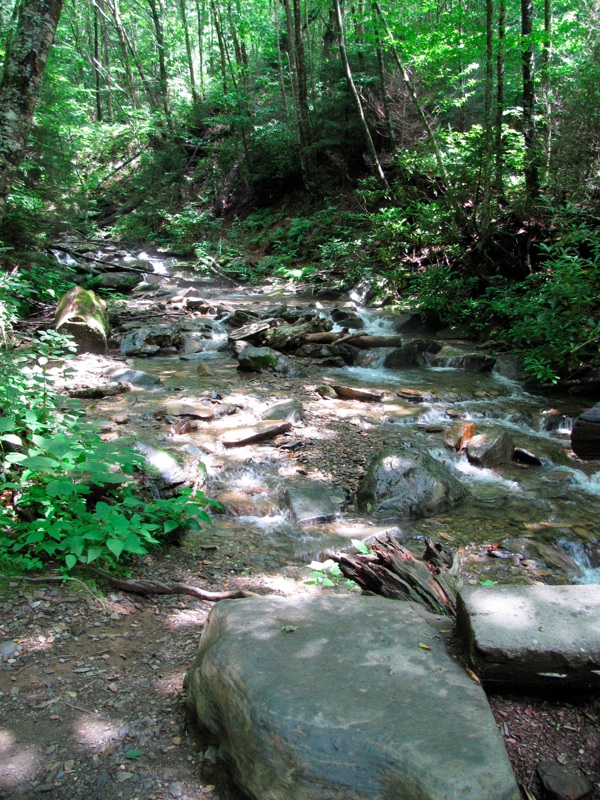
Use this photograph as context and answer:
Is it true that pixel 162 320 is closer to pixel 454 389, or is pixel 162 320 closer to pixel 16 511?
pixel 454 389

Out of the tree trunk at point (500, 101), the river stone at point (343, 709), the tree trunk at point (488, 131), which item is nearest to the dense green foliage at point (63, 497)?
the river stone at point (343, 709)

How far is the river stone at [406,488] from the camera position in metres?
4.70

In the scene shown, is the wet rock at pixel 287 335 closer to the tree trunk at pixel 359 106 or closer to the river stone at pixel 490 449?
the river stone at pixel 490 449

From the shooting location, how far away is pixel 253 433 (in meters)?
5.98

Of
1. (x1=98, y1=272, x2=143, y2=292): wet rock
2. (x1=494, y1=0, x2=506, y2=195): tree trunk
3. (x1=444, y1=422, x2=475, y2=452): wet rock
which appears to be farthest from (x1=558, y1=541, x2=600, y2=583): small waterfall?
(x1=98, y1=272, x2=143, y2=292): wet rock

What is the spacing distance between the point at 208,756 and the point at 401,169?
1567 cm

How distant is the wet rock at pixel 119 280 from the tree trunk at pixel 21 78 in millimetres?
8769

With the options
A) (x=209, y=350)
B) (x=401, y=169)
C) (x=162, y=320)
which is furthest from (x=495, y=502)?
(x=401, y=169)

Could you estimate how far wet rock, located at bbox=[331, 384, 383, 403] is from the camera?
7559 millimetres

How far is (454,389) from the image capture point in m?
8.06

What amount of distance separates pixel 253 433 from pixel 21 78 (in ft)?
14.0

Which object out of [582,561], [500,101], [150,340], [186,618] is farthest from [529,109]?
[186,618]

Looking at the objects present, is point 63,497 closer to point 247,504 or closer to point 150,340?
point 247,504

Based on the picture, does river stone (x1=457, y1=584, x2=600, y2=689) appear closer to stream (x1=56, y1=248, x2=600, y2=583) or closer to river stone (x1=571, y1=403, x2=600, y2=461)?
stream (x1=56, y1=248, x2=600, y2=583)
